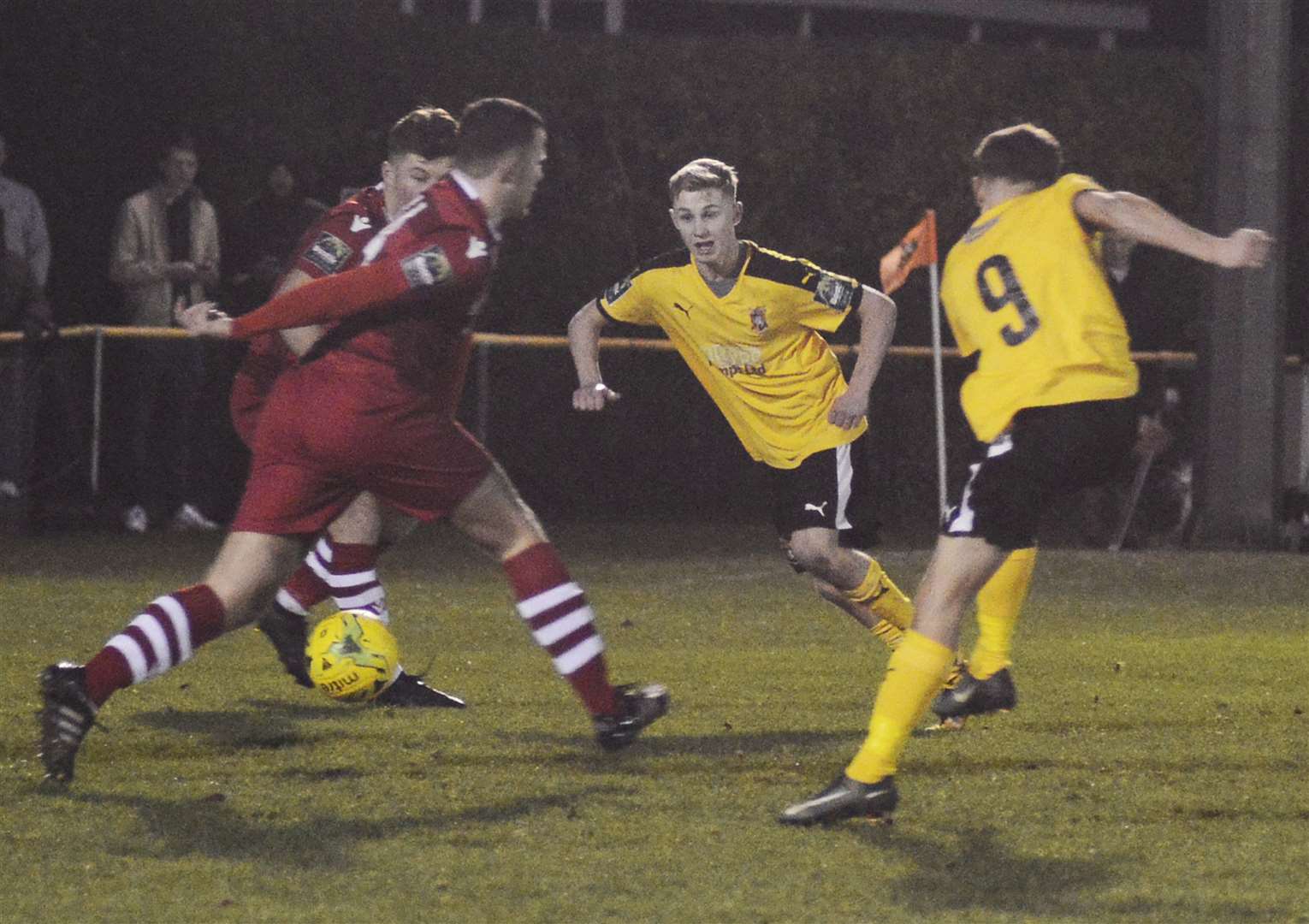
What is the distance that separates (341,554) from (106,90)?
8.53 metres

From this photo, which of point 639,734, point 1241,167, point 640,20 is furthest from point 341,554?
point 640,20

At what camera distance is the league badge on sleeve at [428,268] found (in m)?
6.22

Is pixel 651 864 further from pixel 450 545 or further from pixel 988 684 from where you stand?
pixel 450 545

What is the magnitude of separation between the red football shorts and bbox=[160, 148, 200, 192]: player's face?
318 inches

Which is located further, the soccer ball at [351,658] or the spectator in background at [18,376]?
the spectator in background at [18,376]

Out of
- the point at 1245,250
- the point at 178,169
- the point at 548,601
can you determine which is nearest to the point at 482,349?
the point at 178,169

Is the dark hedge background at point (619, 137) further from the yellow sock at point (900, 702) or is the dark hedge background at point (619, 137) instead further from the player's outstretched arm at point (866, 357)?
the yellow sock at point (900, 702)

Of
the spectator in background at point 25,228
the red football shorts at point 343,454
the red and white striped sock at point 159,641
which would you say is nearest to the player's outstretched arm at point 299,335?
A: the red football shorts at point 343,454

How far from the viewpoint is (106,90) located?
51.2ft

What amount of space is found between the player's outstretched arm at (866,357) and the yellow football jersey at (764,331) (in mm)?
72

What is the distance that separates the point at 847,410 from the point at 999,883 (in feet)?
7.97

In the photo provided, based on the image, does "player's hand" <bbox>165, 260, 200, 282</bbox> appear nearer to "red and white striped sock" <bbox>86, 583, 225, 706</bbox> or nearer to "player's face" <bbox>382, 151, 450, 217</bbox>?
"player's face" <bbox>382, 151, 450, 217</bbox>

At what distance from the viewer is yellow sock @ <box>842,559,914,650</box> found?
805 centimetres

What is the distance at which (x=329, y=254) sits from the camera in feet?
24.7
